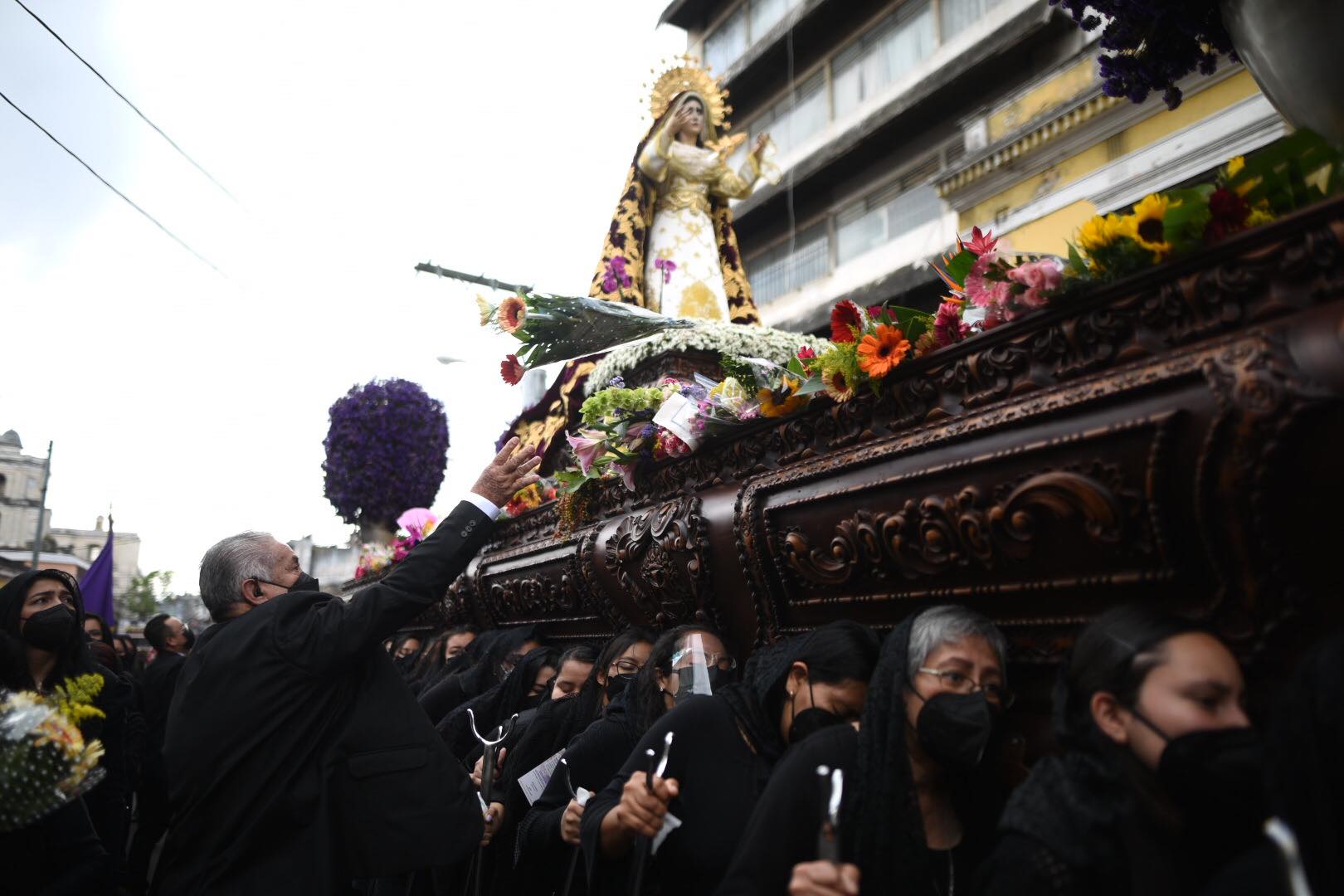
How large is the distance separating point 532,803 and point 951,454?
1.68 meters

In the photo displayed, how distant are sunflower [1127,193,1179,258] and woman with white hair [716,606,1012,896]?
Result: 0.83m

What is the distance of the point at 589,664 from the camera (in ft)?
11.6

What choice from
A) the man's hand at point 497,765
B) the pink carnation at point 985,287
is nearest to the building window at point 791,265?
the man's hand at point 497,765

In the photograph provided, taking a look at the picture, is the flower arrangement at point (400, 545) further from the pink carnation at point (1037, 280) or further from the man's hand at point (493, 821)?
the pink carnation at point (1037, 280)

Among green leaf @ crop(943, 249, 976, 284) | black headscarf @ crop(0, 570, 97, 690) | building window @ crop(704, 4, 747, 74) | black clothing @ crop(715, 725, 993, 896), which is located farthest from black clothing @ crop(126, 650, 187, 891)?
building window @ crop(704, 4, 747, 74)

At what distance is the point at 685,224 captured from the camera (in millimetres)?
5395

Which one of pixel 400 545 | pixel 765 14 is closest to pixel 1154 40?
pixel 400 545

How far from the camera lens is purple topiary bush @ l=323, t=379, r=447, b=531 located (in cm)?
805

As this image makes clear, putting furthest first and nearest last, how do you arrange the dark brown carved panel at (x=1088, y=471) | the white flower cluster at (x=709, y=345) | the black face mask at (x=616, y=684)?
the white flower cluster at (x=709, y=345) < the black face mask at (x=616, y=684) < the dark brown carved panel at (x=1088, y=471)

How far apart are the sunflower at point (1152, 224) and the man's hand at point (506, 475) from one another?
181 centimetres

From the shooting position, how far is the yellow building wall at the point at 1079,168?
7.73 m

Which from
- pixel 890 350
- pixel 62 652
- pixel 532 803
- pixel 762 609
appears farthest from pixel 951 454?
pixel 62 652

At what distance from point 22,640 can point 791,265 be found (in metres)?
13.0

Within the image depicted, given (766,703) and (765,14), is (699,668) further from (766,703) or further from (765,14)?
(765,14)
